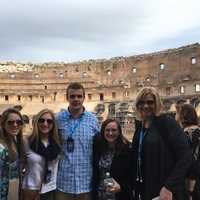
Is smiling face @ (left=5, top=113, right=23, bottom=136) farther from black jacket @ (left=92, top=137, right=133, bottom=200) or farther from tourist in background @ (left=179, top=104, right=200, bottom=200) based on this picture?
tourist in background @ (left=179, top=104, right=200, bottom=200)

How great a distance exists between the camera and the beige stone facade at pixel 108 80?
1287 inches

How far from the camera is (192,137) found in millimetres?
5238

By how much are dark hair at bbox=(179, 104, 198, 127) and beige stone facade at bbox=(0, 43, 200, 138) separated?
23.6 metres

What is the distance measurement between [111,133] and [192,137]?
109 centimetres

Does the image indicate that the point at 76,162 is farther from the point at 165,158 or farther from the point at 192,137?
the point at 192,137

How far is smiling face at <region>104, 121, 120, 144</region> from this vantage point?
5.05 meters

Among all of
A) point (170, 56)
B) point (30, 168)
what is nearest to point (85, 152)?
point (30, 168)

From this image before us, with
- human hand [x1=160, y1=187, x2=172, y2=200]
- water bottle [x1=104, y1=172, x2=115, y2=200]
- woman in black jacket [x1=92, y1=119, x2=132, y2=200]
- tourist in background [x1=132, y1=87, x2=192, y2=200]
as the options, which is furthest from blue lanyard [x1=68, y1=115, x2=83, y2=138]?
human hand [x1=160, y1=187, x2=172, y2=200]

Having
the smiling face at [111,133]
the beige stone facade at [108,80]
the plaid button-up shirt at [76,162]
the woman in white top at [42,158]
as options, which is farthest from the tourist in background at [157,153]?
the beige stone facade at [108,80]

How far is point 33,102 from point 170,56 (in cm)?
1338

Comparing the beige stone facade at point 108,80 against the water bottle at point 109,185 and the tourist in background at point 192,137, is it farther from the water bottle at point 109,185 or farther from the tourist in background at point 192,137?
the water bottle at point 109,185

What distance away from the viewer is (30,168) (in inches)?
188

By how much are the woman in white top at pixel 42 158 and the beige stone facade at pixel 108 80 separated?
2436cm

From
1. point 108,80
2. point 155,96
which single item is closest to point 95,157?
point 155,96
